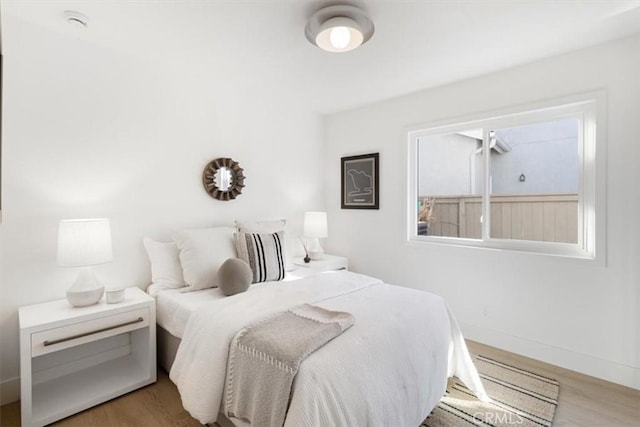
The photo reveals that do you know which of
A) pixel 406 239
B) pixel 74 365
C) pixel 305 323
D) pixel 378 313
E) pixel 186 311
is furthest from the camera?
pixel 406 239

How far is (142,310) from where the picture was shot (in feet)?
7.22

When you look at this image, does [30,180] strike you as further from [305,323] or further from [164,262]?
[305,323]

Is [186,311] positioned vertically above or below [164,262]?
below

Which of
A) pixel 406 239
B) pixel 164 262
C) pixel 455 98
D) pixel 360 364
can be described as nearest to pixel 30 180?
pixel 164 262

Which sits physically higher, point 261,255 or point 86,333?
point 261,255

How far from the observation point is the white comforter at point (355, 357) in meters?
1.30

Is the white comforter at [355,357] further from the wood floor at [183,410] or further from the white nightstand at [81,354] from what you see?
the white nightstand at [81,354]

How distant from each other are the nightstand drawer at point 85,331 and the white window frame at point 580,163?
2.80m

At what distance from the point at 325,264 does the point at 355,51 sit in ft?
6.82

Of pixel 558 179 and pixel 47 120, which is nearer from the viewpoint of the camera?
pixel 47 120

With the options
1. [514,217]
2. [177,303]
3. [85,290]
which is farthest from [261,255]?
[514,217]

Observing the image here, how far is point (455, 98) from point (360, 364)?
2.66 m

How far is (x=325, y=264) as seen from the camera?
348 cm

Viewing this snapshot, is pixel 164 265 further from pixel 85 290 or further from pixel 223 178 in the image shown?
pixel 223 178
